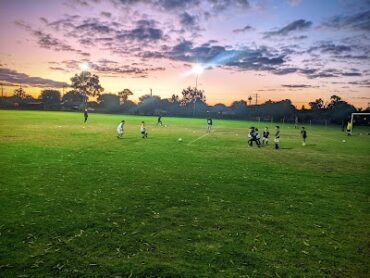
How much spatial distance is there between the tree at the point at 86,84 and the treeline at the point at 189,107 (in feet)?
9.36

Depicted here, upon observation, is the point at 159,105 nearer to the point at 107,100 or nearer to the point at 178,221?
the point at 107,100

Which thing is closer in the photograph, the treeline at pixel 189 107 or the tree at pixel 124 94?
the treeline at pixel 189 107

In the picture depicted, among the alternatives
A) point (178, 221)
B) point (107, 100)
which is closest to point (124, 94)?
point (107, 100)

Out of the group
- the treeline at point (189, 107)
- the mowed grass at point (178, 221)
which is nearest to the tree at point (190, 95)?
the treeline at point (189, 107)

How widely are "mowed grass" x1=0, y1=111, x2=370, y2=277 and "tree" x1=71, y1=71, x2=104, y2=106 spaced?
148488 mm

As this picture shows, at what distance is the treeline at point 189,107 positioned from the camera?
107137mm

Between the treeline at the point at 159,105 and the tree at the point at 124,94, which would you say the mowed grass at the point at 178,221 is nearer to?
the treeline at the point at 159,105

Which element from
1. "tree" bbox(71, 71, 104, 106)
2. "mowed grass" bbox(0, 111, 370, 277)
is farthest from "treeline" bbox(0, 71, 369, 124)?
"mowed grass" bbox(0, 111, 370, 277)

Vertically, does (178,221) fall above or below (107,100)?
below

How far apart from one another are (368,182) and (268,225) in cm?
865

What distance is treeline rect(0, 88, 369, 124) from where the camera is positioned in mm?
107137

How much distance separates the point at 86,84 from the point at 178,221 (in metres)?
159

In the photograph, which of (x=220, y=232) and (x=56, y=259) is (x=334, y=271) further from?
(x=56, y=259)

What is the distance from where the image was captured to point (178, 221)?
8.41 m
